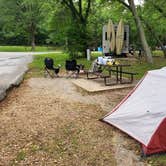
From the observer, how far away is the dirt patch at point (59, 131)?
548cm

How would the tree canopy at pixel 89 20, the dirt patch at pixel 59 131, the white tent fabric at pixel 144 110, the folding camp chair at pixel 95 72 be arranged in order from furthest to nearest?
1. the tree canopy at pixel 89 20
2. the folding camp chair at pixel 95 72
3. the white tent fabric at pixel 144 110
4. the dirt patch at pixel 59 131

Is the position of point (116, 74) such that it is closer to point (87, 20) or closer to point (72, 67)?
point (72, 67)

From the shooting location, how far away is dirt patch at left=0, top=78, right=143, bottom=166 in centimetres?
548

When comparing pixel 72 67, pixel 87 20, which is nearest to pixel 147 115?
pixel 72 67

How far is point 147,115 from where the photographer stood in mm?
6254

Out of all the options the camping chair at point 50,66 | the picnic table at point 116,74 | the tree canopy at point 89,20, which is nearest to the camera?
the picnic table at point 116,74

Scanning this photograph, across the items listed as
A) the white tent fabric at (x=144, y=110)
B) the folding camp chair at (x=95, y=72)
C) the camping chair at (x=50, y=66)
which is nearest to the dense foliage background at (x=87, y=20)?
the folding camp chair at (x=95, y=72)

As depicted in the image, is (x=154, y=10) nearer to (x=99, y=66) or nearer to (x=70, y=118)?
(x=99, y=66)

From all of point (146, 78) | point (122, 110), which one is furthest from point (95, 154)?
point (146, 78)

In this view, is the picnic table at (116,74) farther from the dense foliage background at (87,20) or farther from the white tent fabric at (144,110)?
the dense foliage background at (87,20)

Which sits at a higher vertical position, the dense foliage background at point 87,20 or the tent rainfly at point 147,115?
the dense foliage background at point 87,20

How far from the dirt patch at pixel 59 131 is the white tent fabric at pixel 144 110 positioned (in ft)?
0.84

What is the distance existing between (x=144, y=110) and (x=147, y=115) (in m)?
0.20

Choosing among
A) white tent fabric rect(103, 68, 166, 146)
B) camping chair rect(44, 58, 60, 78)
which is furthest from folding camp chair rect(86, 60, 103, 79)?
white tent fabric rect(103, 68, 166, 146)
